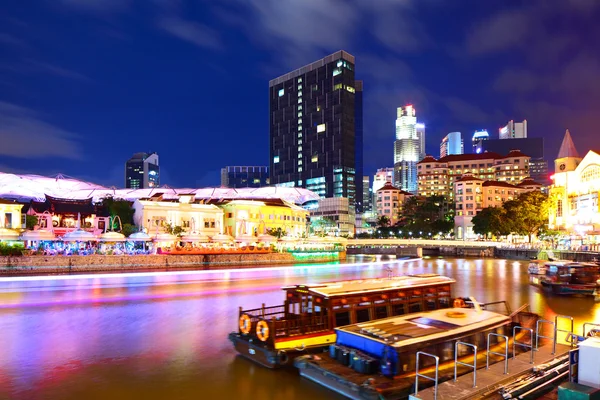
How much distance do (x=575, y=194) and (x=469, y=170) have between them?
6974cm

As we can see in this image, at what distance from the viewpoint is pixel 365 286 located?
1379 centimetres

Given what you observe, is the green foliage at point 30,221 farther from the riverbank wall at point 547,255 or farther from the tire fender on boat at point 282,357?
the riverbank wall at point 547,255

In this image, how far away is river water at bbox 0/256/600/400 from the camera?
11719 millimetres

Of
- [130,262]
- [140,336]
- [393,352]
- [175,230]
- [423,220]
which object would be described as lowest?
[140,336]

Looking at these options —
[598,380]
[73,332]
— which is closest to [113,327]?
[73,332]

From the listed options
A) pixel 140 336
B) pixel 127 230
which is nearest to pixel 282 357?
pixel 140 336

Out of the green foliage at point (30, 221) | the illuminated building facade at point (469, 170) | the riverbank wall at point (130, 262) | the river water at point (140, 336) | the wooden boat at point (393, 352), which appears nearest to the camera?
the wooden boat at point (393, 352)

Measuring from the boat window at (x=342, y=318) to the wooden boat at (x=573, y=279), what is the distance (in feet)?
74.4

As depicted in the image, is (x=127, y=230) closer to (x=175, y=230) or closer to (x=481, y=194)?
(x=175, y=230)

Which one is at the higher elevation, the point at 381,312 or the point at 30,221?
the point at 30,221

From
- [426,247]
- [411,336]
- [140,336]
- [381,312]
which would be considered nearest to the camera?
[411,336]

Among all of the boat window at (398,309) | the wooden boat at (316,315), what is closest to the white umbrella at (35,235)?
the wooden boat at (316,315)

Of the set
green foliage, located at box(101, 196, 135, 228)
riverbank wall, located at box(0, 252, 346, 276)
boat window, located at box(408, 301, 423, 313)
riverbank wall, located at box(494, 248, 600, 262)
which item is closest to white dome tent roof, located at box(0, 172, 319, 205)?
green foliage, located at box(101, 196, 135, 228)

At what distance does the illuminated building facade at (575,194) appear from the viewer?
65.4 metres
